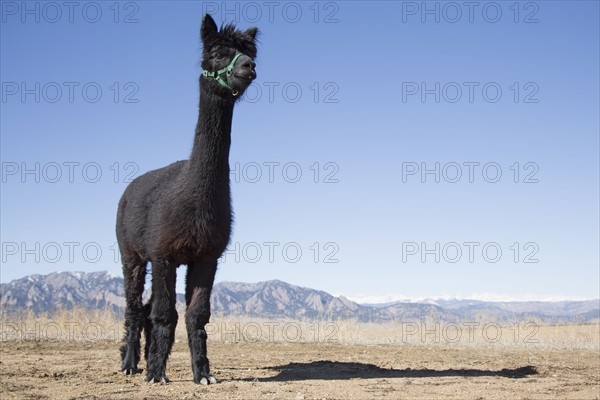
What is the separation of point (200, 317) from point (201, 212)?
1.52 metres

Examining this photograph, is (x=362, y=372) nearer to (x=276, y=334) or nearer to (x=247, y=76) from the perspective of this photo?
(x=247, y=76)

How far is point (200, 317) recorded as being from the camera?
Answer: 923 cm

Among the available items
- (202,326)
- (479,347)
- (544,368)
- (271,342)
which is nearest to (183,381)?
(202,326)

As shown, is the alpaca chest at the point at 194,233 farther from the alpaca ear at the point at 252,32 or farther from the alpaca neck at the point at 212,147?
the alpaca ear at the point at 252,32

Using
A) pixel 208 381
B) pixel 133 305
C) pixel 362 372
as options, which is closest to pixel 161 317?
pixel 208 381

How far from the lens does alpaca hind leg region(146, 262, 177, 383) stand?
927 cm

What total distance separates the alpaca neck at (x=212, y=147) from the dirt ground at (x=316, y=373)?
9.12 feet

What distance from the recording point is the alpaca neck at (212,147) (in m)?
9.13

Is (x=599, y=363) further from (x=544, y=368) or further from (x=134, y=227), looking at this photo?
(x=134, y=227)

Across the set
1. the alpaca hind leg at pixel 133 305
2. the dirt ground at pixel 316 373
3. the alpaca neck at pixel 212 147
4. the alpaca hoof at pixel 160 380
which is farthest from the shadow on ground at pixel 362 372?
the alpaca neck at pixel 212 147

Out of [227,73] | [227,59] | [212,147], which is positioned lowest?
[212,147]

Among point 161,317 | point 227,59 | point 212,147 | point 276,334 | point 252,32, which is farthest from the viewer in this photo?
point 276,334

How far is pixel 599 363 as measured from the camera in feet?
42.2

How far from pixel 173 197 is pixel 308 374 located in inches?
149
